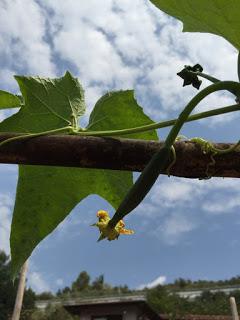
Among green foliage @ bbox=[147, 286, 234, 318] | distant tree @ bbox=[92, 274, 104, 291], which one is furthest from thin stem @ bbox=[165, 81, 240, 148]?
distant tree @ bbox=[92, 274, 104, 291]

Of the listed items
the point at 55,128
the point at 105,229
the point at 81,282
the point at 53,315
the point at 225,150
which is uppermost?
the point at 81,282

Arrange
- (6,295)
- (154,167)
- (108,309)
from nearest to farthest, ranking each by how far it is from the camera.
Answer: (154,167), (108,309), (6,295)

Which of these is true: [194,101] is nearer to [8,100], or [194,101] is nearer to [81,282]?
[8,100]

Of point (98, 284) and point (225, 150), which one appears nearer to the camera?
point (225, 150)

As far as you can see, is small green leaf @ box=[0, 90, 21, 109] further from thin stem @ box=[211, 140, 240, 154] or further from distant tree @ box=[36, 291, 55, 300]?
distant tree @ box=[36, 291, 55, 300]

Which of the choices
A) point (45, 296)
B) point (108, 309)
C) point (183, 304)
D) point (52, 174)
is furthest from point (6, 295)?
point (52, 174)

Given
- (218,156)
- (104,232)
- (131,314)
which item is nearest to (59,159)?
(104,232)

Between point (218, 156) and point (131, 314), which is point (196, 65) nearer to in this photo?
point (218, 156)
